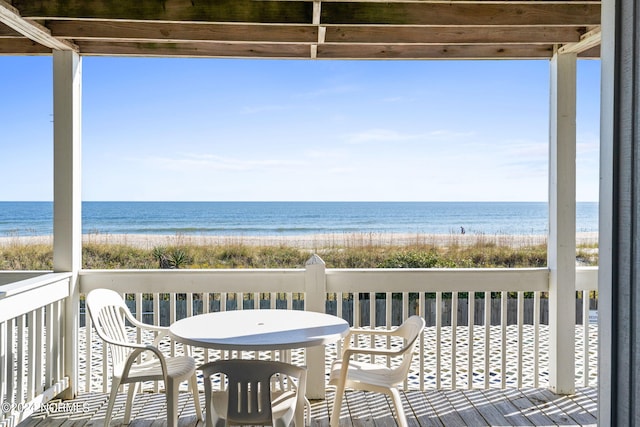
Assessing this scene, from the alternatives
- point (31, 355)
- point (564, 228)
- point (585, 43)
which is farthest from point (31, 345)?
point (585, 43)

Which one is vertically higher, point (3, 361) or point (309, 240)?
point (3, 361)

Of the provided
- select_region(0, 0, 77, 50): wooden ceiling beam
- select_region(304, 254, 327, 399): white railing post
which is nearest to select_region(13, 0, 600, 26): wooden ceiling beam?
select_region(0, 0, 77, 50): wooden ceiling beam

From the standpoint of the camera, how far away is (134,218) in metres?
25.8

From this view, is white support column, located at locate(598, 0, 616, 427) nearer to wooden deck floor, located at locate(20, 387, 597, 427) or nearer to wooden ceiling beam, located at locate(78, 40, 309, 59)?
wooden deck floor, located at locate(20, 387, 597, 427)

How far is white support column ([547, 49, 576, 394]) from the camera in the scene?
3.73 meters

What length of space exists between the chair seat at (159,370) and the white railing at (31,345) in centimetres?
65

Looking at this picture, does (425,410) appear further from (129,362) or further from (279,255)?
(279,255)

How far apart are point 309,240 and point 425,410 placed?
21.4m

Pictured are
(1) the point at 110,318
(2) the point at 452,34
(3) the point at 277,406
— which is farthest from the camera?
(2) the point at 452,34

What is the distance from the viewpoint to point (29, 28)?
3.18 meters

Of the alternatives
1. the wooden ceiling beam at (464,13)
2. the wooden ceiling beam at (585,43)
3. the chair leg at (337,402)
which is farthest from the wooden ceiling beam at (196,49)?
the chair leg at (337,402)

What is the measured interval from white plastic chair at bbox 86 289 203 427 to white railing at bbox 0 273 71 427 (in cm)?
37

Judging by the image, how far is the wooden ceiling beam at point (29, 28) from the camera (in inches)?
116

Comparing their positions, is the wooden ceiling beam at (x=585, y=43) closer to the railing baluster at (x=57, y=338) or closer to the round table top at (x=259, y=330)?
the round table top at (x=259, y=330)
